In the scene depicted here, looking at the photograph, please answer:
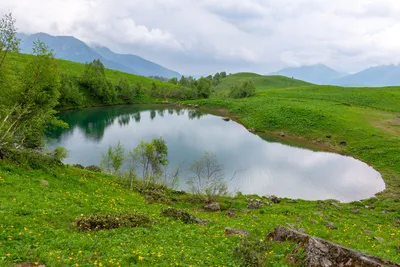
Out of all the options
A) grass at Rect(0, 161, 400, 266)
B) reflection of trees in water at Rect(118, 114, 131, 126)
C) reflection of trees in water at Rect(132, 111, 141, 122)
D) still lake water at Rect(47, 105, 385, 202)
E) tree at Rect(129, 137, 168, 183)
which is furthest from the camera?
reflection of trees in water at Rect(132, 111, 141, 122)

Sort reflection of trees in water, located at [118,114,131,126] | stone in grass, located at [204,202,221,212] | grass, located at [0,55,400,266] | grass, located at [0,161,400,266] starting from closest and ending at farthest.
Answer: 1. grass, located at [0,161,400,266]
2. grass, located at [0,55,400,266]
3. stone in grass, located at [204,202,221,212]
4. reflection of trees in water, located at [118,114,131,126]

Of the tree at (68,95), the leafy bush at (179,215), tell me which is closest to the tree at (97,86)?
the tree at (68,95)

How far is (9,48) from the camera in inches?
1010

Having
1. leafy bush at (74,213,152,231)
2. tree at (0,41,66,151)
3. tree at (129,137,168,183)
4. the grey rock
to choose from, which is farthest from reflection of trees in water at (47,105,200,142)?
leafy bush at (74,213,152,231)

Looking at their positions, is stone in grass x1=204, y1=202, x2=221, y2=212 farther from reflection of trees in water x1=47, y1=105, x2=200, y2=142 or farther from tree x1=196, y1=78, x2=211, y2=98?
tree x1=196, y1=78, x2=211, y2=98

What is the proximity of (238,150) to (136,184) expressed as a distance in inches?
1451

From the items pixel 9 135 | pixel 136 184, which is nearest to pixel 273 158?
pixel 136 184

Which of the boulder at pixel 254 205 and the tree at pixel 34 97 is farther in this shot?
the boulder at pixel 254 205

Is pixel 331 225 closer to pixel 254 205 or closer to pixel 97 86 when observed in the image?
pixel 254 205

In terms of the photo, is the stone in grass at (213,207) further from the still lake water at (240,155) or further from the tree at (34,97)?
the tree at (34,97)

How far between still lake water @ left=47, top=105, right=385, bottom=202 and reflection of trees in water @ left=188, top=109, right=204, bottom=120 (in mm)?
15109

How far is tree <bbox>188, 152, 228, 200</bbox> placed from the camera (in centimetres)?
3644

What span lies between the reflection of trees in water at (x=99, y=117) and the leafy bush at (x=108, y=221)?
51.0m

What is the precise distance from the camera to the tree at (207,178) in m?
36.4
